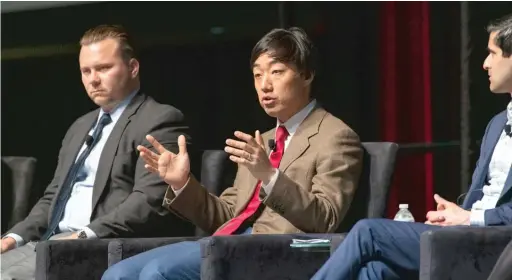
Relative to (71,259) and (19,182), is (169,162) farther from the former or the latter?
(19,182)

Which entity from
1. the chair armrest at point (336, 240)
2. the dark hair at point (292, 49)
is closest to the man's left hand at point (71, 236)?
the dark hair at point (292, 49)

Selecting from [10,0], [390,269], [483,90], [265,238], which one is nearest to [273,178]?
[265,238]

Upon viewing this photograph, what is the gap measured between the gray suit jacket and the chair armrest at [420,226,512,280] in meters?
1.44

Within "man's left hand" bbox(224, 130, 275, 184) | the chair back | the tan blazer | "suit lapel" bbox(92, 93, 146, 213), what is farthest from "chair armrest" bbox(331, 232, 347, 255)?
"suit lapel" bbox(92, 93, 146, 213)

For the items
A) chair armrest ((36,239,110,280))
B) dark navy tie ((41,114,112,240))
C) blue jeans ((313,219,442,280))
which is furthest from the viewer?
dark navy tie ((41,114,112,240))

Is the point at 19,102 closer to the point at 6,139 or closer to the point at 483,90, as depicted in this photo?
the point at 6,139

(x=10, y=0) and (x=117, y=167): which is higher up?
(x=10, y=0)

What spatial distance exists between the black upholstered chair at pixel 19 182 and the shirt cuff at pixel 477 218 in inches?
92.0

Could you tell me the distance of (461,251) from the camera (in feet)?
13.2

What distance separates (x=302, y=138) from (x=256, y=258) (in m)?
0.65

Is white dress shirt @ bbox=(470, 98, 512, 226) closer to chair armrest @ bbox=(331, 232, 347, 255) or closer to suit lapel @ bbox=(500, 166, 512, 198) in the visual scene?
suit lapel @ bbox=(500, 166, 512, 198)

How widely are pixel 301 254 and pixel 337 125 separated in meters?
0.62

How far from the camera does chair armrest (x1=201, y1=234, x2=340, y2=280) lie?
4.31m

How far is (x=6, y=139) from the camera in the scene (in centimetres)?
744
